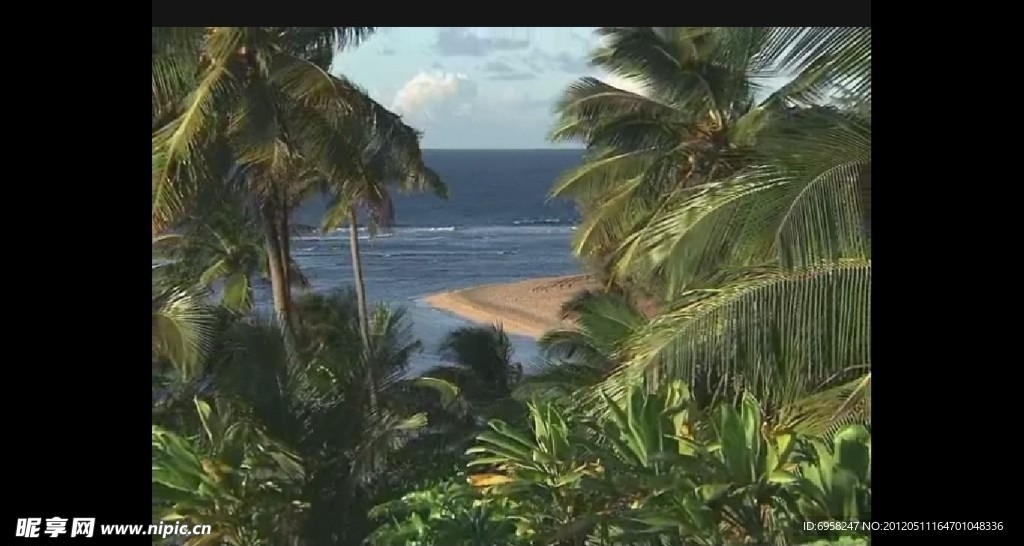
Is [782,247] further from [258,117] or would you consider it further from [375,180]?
[258,117]

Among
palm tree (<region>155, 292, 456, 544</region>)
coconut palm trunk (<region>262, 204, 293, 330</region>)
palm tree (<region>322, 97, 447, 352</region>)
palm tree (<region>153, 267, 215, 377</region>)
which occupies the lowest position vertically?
palm tree (<region>155, 292, 456, 544</region>)

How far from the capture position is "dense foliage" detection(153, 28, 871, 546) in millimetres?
3844

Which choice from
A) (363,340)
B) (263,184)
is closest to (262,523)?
(363,340)

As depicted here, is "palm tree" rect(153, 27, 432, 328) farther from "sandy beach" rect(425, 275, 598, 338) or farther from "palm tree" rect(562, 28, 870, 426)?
"palm tree" rect(562, 28, 870, 426)

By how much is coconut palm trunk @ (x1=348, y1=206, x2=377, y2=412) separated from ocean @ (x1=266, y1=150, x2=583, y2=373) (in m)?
0.03

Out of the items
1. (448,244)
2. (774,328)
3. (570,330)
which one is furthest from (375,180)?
(774,328)

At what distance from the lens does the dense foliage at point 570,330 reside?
12.6ft

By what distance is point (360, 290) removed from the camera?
4.98m

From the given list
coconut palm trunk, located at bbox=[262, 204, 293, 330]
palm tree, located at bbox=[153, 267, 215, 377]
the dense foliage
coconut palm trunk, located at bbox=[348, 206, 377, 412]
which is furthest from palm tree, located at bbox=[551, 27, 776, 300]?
palm tree, located at bbox=[153, 267, 215, 377]

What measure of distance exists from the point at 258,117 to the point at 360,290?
3.15 feet

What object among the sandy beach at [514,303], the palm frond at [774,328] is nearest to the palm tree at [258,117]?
the sandy beach at [514,303]

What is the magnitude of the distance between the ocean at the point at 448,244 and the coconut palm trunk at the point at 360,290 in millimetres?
29

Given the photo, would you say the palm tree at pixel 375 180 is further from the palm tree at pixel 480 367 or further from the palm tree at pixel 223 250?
the palm tree at pixel 480 367
